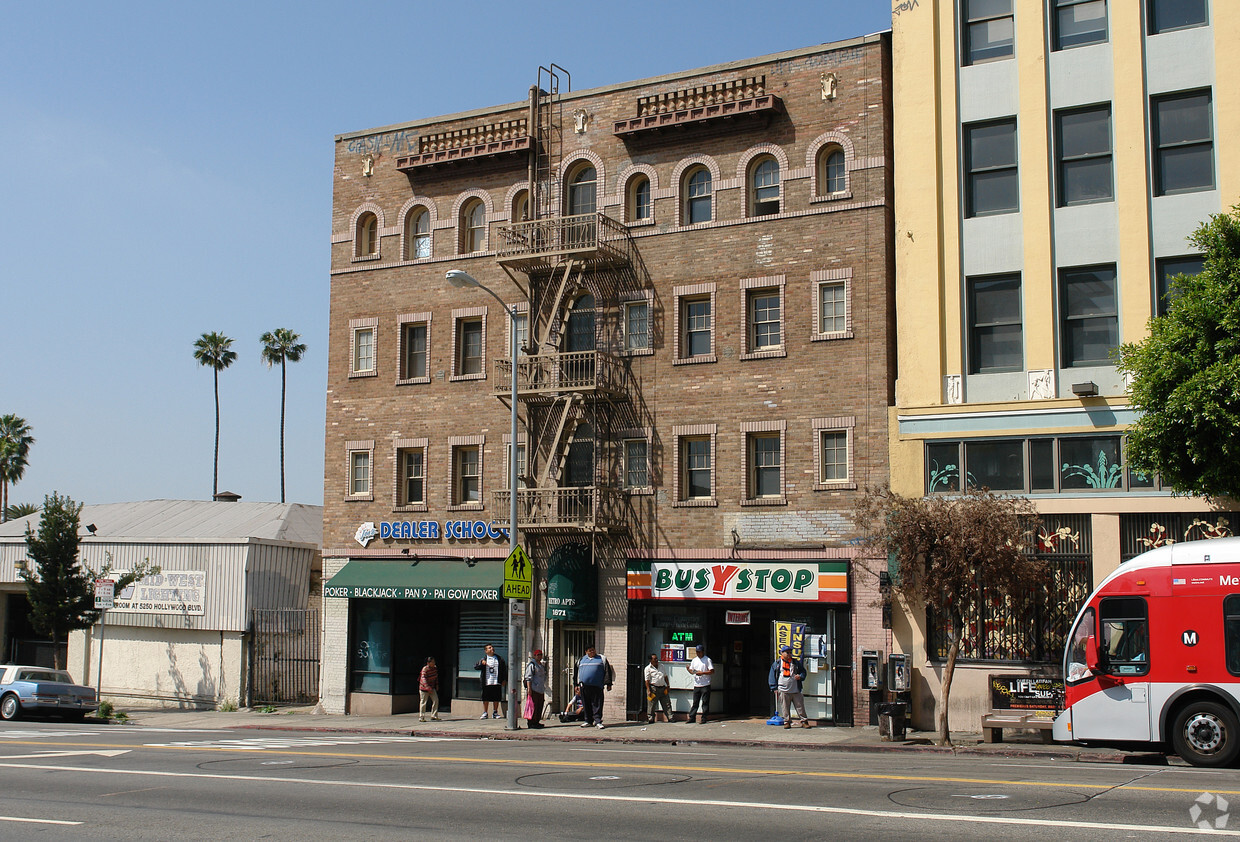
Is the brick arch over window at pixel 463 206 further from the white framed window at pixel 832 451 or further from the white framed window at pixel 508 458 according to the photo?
the white framed window at pixel 832 451

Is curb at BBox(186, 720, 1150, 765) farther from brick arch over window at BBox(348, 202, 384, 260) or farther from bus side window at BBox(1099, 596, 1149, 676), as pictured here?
brick arch over window at BBox(348, 202, 384, 260)

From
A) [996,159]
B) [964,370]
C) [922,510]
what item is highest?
[996,159]

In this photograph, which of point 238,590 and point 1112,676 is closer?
point 1112,676

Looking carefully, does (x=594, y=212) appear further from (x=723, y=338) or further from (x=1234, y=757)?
(x=1234, y=757)

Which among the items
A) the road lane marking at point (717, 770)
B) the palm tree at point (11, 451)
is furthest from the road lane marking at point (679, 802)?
the palm tree at point (11, 451)

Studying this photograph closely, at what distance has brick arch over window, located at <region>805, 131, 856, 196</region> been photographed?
26.6m

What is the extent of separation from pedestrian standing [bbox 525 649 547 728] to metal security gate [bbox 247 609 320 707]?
406 inches

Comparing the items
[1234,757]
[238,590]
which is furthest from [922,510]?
[238,590]

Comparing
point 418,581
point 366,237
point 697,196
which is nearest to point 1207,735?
point 697,196

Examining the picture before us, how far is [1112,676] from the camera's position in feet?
57.8

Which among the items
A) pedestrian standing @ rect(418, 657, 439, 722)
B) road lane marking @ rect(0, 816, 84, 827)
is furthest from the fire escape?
road lane marking @ rect(0, 816, 84, 827)

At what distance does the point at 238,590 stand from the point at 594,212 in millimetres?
15200

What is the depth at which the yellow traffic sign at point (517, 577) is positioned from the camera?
25219 millimetres

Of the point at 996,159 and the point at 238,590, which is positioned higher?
the point at 996,159
